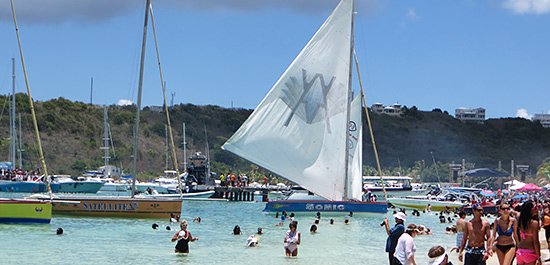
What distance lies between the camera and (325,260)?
27203 mm

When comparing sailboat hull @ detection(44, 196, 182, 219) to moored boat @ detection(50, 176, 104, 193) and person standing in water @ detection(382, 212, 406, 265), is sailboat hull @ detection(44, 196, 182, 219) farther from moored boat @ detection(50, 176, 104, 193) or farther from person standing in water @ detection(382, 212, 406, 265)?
moored boat @ detection(50, 176, 104, 193)

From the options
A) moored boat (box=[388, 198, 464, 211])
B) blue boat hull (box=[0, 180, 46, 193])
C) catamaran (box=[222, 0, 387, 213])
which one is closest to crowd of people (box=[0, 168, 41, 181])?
blue boat hull (box=[0, 180, 46, 193])

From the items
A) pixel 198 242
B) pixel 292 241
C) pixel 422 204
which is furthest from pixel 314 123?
pixel 422 204

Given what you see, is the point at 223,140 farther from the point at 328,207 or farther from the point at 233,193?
the point at 328,207

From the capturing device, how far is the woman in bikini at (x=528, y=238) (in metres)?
15.9

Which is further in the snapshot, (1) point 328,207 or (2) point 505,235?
(1) point 328,207

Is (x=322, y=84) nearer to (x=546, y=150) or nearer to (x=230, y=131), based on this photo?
(x=230, y=131)

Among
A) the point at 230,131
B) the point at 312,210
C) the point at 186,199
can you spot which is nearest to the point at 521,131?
the point at 230,131

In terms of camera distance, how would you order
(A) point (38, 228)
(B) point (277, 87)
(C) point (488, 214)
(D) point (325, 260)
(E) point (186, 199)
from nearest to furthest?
(D) point (325, 260) < (A) point (38, 228) < (B) point (277, 87) < (C) point (488, 214) < (E) point (186, 199)

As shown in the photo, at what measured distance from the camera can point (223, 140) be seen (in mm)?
148625

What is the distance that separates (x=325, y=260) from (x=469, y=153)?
507 feet

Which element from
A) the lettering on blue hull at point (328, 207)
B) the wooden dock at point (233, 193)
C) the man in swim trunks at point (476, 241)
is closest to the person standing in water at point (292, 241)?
the man in swim trunks at point (476, 241)

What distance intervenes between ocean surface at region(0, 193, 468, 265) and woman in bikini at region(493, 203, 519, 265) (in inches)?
361

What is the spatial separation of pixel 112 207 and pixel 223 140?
109 m
